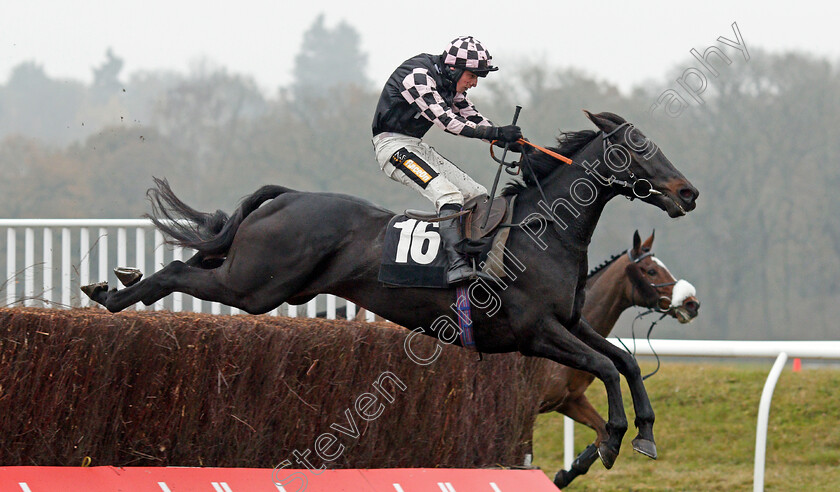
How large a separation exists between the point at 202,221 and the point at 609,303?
3.68 metres

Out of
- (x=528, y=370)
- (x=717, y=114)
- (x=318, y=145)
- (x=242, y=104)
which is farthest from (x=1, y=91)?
(x=528, y=370)

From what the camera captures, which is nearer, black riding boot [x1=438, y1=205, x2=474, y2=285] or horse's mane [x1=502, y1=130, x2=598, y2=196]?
black riding boot [x1=438, y1=205, x2=474, y2=285]

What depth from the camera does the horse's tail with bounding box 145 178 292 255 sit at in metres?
5.30

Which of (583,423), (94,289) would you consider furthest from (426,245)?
(583,423)

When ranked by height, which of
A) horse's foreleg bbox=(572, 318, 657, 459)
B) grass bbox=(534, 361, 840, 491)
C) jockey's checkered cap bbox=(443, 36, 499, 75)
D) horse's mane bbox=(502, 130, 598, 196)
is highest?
jockey's checkered cap bbox=(443, 36, 499, 75)

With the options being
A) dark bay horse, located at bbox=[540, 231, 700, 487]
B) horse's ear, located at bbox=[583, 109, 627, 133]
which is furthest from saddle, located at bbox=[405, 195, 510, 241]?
dark bay horse, located at bbox=[540, 231, 700, 487]

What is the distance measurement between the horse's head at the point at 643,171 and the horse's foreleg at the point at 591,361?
0.80 metres

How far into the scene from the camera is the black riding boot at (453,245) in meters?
4.84

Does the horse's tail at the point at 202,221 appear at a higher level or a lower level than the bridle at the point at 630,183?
lower

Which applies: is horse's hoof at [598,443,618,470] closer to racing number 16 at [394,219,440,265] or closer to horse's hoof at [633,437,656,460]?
horse's hoof at [633,437,656,460]

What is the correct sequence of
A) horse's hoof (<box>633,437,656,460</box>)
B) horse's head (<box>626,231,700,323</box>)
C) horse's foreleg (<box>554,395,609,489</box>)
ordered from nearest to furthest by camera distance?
horse's hoof (<box>633,437,656,460</box>), horse's foreleg (<box>554,395,609,489</box>), horse's head (<box>626,231,700,323</box>)

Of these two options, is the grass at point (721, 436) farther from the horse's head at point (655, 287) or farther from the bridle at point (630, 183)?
the bridle at point (630, 183)

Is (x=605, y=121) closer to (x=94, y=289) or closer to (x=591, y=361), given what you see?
(x=591, y=361)

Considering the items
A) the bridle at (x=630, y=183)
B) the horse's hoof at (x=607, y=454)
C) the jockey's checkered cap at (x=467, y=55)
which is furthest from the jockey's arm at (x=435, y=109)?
the horse's hoof at (x=607, y=454)
